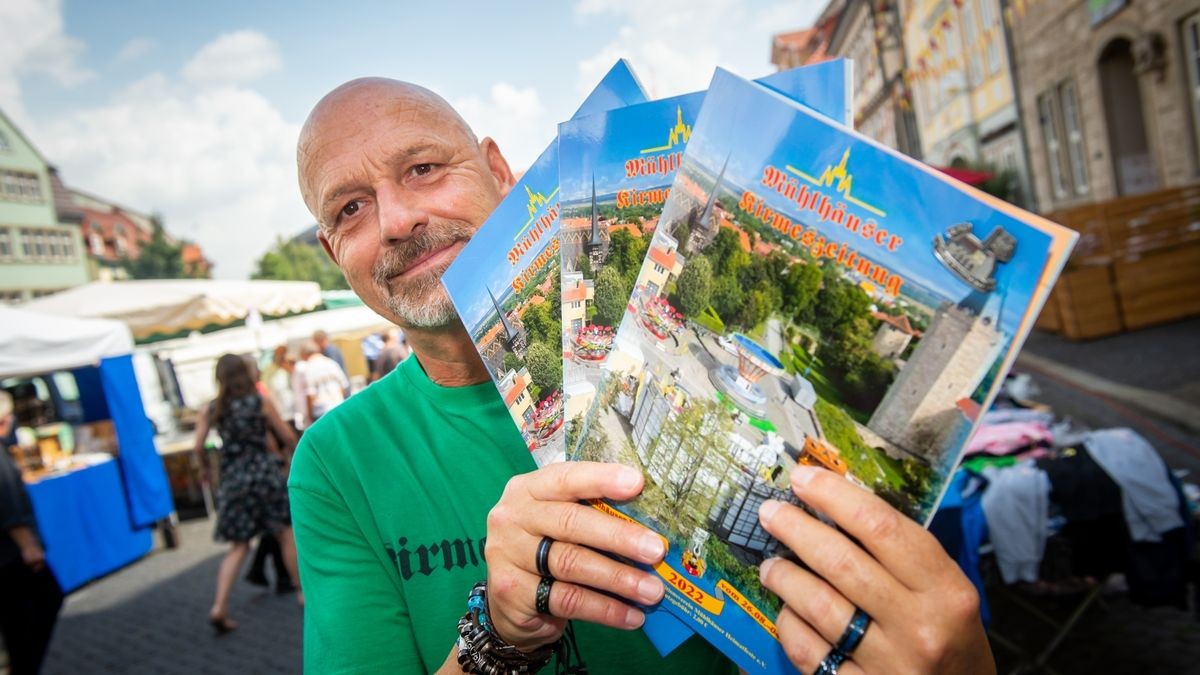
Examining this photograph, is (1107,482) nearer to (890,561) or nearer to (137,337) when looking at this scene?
(890,561)

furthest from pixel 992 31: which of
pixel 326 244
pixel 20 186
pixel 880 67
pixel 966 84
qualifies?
pixel 20 186

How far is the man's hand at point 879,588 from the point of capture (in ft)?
→ 2.41

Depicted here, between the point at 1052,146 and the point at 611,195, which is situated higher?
the point at 1052,146

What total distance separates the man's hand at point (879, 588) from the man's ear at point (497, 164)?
3.15ft

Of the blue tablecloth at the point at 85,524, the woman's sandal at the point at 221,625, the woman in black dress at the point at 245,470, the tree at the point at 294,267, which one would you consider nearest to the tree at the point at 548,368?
the woman in black dress at the point at 245,470

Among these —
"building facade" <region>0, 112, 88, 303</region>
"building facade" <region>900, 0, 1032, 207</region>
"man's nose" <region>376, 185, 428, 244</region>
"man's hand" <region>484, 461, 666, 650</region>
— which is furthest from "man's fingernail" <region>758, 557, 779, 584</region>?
"building facade" <region>0, 112, 88, 303</region>

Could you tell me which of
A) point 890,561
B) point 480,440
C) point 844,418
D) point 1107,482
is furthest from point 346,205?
point 1107,482

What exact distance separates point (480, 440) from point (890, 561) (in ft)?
2.72

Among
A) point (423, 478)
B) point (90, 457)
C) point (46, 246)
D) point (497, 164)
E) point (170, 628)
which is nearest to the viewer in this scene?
point (423, 478)

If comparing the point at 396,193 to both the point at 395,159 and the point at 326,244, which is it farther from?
the point at 326,244

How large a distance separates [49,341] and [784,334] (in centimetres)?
774

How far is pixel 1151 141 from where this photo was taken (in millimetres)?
11945

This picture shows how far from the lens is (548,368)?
1.04 metres

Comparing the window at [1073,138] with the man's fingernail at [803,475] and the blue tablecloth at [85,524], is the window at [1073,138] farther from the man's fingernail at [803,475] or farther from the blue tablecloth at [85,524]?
the blue tablecloth at [85,524]
